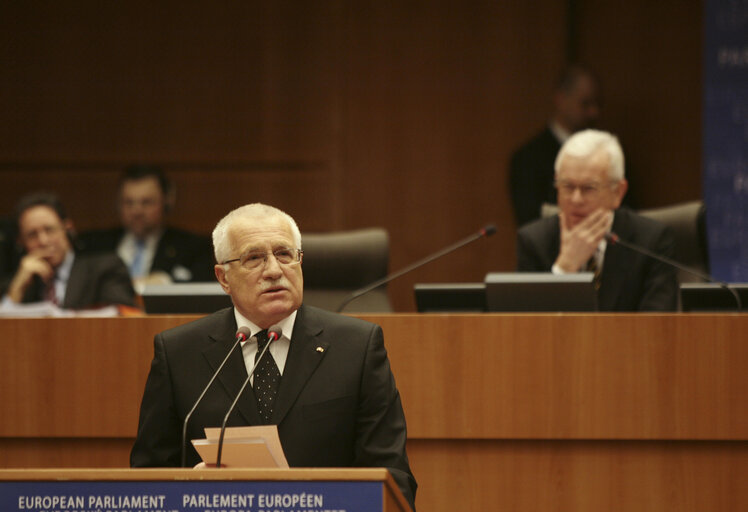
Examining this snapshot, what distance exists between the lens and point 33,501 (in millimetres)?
1935

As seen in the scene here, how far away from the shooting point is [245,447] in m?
2.13

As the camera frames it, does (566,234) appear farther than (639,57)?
No

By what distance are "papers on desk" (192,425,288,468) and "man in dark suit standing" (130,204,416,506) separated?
30 cm

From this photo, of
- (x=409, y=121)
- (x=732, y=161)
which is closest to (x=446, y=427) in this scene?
(x=732, y=161)

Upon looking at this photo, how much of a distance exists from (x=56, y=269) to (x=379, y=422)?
249 cm

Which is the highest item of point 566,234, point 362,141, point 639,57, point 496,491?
point 639,57

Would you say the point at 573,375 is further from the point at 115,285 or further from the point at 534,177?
the point at 534,177

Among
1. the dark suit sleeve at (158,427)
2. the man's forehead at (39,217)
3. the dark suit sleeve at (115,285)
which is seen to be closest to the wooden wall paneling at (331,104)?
the man's forehead at (39,217)

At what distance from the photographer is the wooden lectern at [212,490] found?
1852mm

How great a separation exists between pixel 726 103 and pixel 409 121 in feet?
5.87

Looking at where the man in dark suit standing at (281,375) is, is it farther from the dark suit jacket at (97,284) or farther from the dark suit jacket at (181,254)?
the dark suit jacket at (181,254)

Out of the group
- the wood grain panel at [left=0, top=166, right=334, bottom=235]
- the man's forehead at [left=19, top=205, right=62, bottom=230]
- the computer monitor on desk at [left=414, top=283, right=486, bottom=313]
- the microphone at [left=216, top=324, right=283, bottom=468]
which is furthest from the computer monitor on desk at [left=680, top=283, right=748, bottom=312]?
the wood grain panel at [left=0, top=166, right=334, bottom=235]

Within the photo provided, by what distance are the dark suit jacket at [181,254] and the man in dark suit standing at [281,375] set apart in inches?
96.3

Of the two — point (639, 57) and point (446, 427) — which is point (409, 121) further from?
point (446, 427)
